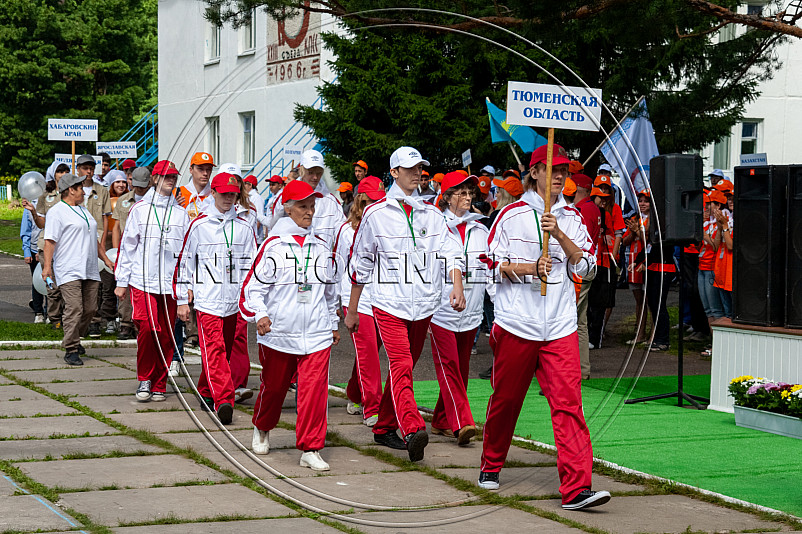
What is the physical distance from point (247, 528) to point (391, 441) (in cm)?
236

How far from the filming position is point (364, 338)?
27.1ft

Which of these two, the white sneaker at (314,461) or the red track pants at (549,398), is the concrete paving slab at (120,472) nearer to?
the white sneaker at (314,461)

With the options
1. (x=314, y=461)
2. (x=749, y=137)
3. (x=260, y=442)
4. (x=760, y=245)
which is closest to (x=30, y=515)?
(x=314, y=461)

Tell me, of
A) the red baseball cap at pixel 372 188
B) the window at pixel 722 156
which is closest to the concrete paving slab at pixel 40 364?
the red baseball cap at pixel 372 188

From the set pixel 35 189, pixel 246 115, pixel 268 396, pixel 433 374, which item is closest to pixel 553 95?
pixel 246 115

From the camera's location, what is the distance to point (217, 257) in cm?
848

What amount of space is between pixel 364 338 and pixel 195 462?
5.92ft

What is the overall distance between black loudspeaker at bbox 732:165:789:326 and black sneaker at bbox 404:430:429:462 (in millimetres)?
3879

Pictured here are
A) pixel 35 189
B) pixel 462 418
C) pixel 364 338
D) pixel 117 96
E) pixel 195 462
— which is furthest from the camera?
pixel 117 96

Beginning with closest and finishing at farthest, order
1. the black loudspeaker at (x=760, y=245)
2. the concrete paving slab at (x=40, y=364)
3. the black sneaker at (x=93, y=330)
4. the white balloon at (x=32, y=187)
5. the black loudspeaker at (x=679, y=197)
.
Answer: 1. the black loudspeaker at (x=679, y=197)
2. the black loudspeaker at (x=760, y=245)
3. the concrete paving slab at (x=40, y=364)
4. the black sneaker at (x=93, y=330)
5. the white balloon at (x=32, y=187)

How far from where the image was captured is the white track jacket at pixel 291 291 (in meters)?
6.91

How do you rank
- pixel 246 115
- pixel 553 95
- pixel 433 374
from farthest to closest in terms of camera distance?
1. pixel 433 374
2. pixel 246 115
3. pixel 553 95

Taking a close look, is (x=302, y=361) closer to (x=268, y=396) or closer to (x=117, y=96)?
(x=268, y=396)

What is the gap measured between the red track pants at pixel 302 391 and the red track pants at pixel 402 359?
20.1 inches
